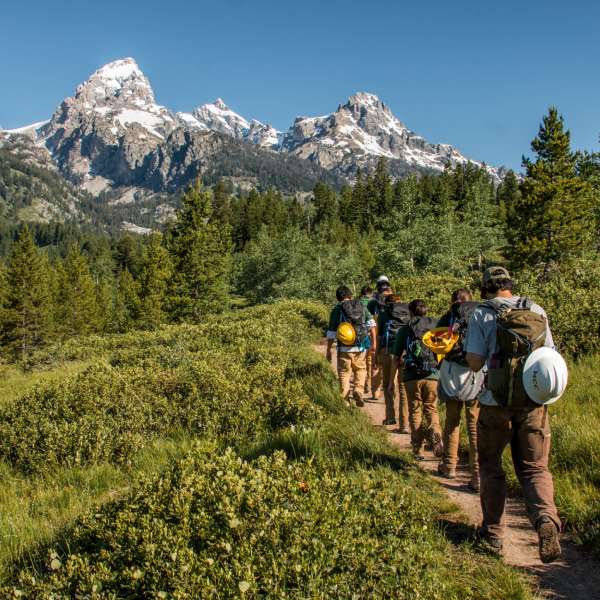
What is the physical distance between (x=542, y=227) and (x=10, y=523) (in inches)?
1604

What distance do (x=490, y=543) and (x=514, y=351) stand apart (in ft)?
5.82

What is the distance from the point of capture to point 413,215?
1540 inches

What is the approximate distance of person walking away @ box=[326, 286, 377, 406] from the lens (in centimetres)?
870

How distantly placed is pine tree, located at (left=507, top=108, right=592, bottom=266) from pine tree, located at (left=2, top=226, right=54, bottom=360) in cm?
5065

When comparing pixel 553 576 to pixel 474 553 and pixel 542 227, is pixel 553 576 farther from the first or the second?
pixel 542 227

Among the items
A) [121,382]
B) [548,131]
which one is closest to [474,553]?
[121,382]

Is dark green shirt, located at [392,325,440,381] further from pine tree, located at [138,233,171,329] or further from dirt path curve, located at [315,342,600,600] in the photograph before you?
pine tree, located at [138,233,171,329]

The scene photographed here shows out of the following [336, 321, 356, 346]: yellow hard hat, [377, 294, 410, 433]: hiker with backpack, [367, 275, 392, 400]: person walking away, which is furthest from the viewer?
[367, 275, 392, 400]: person walking away

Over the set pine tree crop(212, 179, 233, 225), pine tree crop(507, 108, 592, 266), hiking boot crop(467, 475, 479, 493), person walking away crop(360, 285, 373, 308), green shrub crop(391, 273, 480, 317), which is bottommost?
hiking boot crop(467, 475, 479, 493)

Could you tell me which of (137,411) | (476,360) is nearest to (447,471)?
(476,360)

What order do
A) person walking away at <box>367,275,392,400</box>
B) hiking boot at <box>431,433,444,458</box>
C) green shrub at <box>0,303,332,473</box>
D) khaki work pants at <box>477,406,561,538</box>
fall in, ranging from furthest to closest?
person walking away at <box>367,275,392,400</box> < green shrub at <box>0,303,332,473</box> < hiking boot at <box>431,433,444,458</box> < khaki work pants at <box>477,406,561,538</box>

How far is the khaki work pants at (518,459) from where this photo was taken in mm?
3857

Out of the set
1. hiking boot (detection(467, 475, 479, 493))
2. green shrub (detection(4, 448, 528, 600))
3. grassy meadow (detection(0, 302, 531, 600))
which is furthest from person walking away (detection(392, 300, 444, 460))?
green shrub (detection(4, 448, 528, 600))

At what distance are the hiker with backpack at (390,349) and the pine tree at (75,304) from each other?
190 ft
